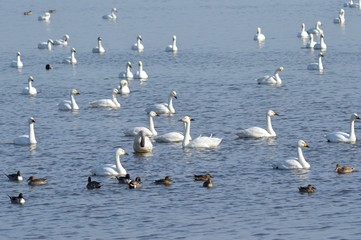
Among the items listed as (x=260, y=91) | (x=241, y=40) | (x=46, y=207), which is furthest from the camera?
(x=241, y=40)

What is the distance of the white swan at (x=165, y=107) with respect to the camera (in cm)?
4231

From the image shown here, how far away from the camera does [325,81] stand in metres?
51.2

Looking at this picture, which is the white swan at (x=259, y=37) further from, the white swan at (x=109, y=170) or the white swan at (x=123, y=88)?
the white swan at (x=109, y=170)

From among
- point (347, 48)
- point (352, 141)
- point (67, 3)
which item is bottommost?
point (352, 141)

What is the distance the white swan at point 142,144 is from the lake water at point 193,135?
38 centimetres

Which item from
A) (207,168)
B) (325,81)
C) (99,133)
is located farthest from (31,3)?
(207,168)

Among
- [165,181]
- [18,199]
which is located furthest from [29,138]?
[18,199]

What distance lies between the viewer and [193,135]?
1487 inches

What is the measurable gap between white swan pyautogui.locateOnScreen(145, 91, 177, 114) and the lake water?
382mm

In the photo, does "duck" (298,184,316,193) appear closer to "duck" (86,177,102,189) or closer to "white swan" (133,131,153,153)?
"duck" (86,177,102,189)

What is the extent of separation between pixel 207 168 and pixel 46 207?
5822 millimetres

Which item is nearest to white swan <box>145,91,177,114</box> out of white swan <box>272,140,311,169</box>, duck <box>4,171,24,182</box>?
white swan <box>272,140,311,169</box>

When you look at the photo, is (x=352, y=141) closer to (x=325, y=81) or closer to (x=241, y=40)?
(x=325, y=81)

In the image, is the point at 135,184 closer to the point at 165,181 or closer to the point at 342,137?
the point at 165,181
